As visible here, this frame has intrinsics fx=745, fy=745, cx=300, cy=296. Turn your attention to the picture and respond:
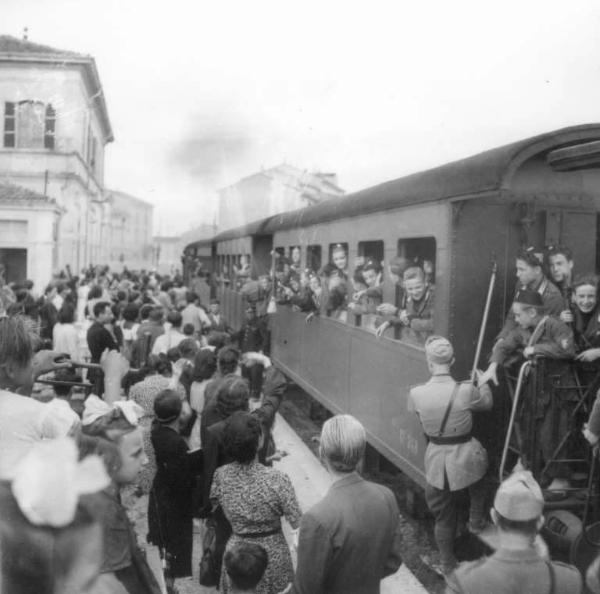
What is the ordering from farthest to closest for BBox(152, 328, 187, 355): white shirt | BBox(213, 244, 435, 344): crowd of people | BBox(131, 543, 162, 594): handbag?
BBox(152, 328, 187, 355): white shirt
BBox(213, 244, 435, 344): crowd of people
BBox(131, 543, 162, 594): handbag

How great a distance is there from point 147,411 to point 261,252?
902 centimetres

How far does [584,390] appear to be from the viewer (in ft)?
15.3

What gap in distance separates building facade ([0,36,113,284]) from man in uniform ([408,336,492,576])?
20557 millimetres

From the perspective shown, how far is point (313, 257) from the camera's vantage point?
928 centimetres

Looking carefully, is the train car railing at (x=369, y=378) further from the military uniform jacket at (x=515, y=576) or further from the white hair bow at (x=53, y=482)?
the white hair bow at (x=53, y=482)

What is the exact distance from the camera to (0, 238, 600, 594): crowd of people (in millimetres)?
2373

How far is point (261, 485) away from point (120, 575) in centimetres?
88

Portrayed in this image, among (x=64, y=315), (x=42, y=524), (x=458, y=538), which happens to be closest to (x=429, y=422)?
(x=458, y=538)

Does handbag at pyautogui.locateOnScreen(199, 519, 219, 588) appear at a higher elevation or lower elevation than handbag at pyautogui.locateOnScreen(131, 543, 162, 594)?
lower

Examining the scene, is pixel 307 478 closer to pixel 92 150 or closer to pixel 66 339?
pixel 66 339

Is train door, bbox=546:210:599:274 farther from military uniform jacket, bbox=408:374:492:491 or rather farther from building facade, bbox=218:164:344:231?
building facade, bbox=218:164:344:231

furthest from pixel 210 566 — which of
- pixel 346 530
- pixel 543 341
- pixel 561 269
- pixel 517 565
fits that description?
pixel 561 269

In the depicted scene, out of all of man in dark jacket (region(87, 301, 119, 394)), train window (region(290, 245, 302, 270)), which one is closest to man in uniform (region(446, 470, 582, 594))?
man in dark jacket (region(87, 301, 119, 394))

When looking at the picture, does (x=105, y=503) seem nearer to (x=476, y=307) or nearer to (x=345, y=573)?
(x=345, y=573)
